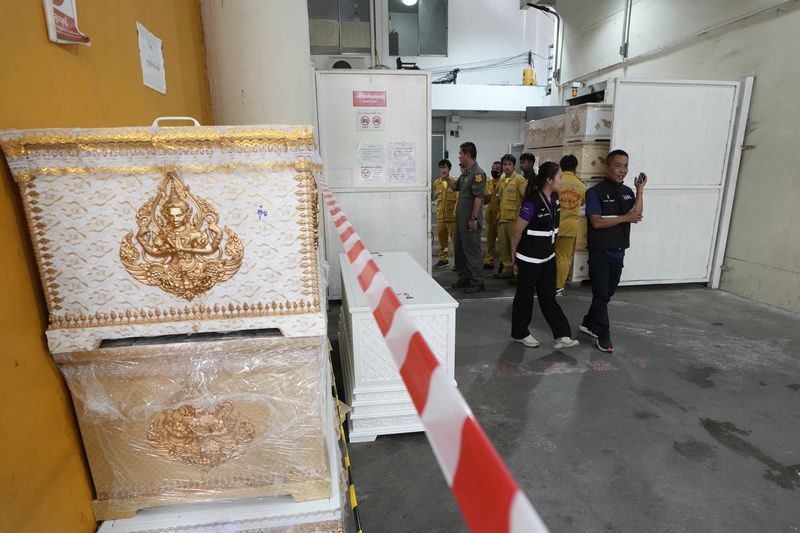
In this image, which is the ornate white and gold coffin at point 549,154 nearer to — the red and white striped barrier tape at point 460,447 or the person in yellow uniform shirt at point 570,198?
the person in yellow uniform shirt at point 570,198

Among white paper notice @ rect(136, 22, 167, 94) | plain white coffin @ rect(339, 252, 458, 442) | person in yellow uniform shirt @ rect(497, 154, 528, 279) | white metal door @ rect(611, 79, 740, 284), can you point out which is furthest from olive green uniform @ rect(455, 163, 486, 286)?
white paper notice @ rect(136, 22, 167, 94)

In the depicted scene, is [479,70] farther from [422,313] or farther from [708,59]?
[422,313]

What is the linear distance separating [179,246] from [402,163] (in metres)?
3.24

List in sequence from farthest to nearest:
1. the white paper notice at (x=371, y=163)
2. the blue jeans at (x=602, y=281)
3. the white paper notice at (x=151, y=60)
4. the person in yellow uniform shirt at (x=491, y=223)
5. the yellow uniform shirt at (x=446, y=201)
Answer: the yellow uniform shirt at (x=446, y=201), the person in yellow uniform shirt at (x=491, y=223), the white paper notice at (x=371, y=163), the blue jeans at (x=602, y=281), the white paper notice at (x=151, y=60)

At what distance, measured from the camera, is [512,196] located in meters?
5.02

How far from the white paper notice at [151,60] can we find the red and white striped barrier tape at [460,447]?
152 centimetres

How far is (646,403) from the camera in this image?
8.34ft

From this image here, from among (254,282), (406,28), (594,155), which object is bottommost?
(254,282)

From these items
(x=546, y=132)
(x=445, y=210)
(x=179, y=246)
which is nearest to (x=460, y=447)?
(x=179, y=246)

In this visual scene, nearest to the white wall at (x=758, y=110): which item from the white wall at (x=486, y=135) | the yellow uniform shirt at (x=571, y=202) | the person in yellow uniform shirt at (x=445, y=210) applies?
the yellow uniform shirt at (x=571, y=202)

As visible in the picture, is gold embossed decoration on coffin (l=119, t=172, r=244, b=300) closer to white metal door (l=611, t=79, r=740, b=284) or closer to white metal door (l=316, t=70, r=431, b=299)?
white metal door (l=316, t=70, r=431, b=299)

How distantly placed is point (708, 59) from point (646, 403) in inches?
172

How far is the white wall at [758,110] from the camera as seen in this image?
399 centimetres

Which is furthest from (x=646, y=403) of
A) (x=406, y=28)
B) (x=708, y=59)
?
(x=406, y=28)
